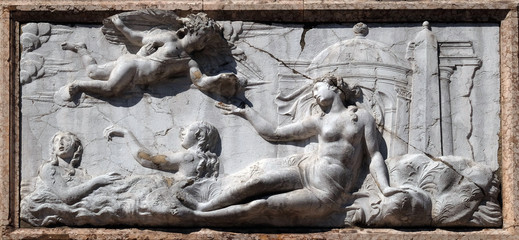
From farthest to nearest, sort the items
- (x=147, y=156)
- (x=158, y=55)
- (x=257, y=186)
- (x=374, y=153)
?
Answer: (x=158, y=55), (x=147, y=156), (x=374, y=153), (x=257, y=186)

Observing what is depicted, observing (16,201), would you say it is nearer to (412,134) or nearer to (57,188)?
(57,188)

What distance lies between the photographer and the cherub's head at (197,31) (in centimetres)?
1281

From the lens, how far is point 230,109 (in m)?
12.8

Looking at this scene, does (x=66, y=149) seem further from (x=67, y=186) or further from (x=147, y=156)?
A: (x=147, y=156)

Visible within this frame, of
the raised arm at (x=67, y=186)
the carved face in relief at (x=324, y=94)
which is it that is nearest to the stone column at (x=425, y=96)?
the carved face in relief at (x=324, y=94)

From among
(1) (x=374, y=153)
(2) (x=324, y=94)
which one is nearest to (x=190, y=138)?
(2) (x=324, y=94)

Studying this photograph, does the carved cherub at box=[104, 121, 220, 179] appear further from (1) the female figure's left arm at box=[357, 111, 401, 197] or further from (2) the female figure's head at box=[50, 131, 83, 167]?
(1) the female figure's left arm at box=[357, 111, 401, 197]

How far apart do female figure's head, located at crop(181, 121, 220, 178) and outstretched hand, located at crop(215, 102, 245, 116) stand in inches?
7.6

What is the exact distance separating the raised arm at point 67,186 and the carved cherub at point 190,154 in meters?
0.30

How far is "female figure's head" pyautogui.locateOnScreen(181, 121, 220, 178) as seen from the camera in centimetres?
1264

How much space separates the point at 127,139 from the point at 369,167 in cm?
203

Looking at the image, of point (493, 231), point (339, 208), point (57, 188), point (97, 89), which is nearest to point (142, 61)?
point (97, 89)

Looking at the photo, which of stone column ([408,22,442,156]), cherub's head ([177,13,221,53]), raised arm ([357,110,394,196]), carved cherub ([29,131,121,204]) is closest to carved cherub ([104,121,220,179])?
carved cherub ([29,131,121,204])

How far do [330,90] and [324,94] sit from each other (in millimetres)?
65
